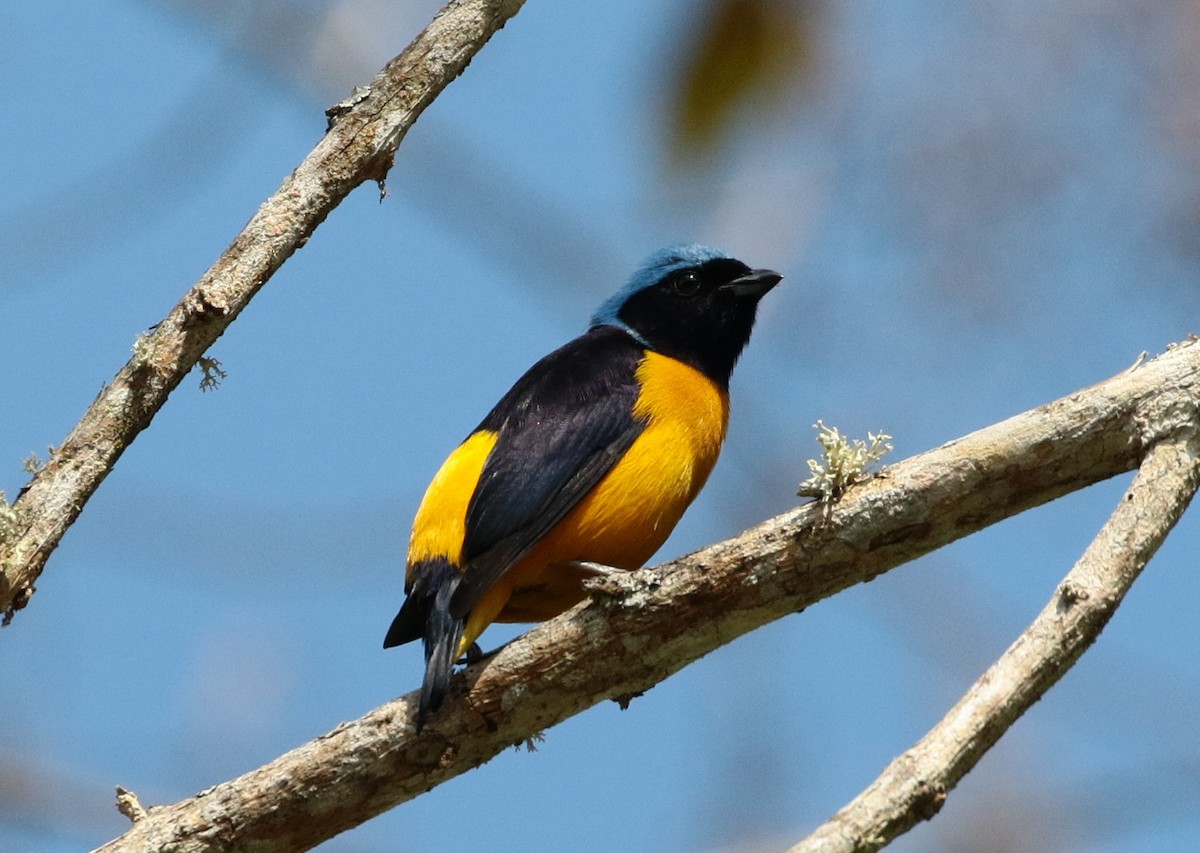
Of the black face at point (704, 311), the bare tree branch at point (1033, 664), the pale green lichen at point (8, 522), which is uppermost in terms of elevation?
the black face at point (704, 311)

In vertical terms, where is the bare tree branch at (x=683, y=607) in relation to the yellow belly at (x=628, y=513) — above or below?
below

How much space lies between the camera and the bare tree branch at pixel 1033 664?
2857mm

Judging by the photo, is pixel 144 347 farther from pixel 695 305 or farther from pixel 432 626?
pixel 695 305

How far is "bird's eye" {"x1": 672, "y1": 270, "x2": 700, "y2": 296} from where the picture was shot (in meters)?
6.82

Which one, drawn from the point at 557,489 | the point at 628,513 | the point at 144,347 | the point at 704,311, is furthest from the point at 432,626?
the point at 704,311

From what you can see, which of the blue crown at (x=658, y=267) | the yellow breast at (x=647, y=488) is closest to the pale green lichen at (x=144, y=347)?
the yellow breast at (x=647, y=488)

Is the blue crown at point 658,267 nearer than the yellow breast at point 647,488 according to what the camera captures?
No

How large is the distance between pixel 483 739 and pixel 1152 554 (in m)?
2.01

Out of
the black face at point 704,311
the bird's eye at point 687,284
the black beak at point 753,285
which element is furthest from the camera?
the bird's eye at point 687,284

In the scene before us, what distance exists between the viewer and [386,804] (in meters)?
4.39

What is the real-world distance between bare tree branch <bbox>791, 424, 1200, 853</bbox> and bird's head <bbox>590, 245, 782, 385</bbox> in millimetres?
2810

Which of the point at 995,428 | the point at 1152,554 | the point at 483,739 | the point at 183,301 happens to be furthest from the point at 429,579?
the point at 1152,554

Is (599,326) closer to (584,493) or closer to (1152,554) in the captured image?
(584,493)

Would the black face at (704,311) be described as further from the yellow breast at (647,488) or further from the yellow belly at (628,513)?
the yellow belly at (628,513)
